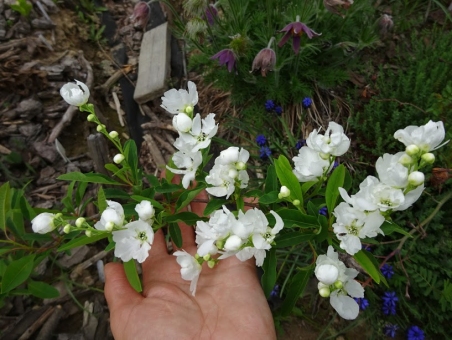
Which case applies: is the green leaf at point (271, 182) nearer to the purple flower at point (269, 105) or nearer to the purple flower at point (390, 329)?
the purple flower at point (269, 105)

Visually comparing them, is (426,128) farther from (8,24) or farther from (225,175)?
(8,24)

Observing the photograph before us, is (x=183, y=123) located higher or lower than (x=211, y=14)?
higher

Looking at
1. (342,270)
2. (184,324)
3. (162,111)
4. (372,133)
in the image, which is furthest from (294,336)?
(162,111)

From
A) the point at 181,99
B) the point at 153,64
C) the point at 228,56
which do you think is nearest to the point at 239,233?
the point at 181,99

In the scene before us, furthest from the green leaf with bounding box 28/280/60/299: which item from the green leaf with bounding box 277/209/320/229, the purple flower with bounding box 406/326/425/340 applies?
the purple flower with bounding box 406/326/425/340

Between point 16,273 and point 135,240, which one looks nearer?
point 135,240

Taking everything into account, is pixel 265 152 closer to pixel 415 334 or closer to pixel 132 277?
pixel 132 277

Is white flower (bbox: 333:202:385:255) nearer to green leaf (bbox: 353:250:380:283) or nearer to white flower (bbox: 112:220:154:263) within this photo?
green leaf (bbox: 353:250:380:283)
